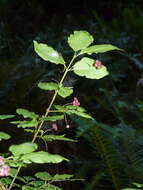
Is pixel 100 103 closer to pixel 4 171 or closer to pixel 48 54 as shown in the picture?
pixel 48 54

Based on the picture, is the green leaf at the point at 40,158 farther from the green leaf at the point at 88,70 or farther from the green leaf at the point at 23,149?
the green leaf at the point at 88,70

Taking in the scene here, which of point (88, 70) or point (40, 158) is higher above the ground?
point (88, 70)

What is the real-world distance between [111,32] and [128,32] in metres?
0.28

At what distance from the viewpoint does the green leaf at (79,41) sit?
3.13 ft

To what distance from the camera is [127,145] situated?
2.37m

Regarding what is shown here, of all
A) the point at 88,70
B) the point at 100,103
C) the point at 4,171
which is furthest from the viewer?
the point at 100,103

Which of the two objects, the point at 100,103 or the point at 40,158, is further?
the point at 100,103

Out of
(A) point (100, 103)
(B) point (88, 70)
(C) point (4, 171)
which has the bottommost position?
(A) point (100, 103)

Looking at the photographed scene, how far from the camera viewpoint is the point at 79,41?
0.97m

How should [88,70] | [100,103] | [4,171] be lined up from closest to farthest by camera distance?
[4,171]
[88,70]
[100,103]

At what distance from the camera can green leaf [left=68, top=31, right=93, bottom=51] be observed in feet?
3.13

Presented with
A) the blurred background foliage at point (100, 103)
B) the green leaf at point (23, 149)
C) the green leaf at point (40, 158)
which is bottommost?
the blurred background foliage at point (100, 103)

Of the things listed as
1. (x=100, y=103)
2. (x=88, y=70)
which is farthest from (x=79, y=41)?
(x=100, y=103)

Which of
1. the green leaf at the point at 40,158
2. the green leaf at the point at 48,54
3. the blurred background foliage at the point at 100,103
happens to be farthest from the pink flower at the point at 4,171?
the blurred background foliage at the point at 100,103
